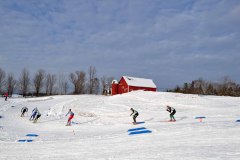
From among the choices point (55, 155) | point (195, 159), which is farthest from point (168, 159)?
point (55, 155)

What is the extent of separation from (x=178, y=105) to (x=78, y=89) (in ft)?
219

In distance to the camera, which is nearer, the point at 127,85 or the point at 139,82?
the point at 127,85

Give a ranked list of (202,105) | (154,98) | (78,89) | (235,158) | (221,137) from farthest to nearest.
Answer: (78,89)
(154,98)
(202,105)
(221,137)
(235,158)

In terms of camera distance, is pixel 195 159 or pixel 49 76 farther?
pixel 49 76

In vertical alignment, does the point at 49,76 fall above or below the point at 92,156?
above

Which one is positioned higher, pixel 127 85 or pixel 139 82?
pixel 139 82

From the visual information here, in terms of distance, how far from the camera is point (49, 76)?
104312 millimetres

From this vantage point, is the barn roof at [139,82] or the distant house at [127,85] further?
the barn roof at [139,82]

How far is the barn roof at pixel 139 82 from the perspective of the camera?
62.5m

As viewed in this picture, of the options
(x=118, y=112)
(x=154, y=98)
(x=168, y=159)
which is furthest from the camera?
(x=154, y=98)

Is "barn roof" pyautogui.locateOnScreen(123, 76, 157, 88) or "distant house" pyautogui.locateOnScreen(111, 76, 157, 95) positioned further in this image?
"barn roof" pyautogui.locateOnScreen(123, 76, 157, 88)

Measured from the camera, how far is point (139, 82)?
6594 cm

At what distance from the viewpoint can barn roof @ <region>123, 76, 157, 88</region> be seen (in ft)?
205

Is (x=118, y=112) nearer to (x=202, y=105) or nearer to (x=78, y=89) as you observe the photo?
(x=202, y=105)
